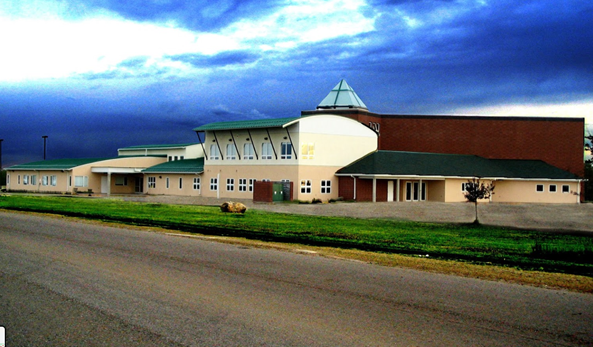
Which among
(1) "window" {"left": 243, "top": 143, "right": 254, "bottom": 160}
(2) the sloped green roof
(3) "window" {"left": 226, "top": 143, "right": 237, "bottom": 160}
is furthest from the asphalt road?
(2) the sloped green roof

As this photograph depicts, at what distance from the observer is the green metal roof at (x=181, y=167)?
58562mm

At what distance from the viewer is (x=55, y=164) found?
6988 centimetres

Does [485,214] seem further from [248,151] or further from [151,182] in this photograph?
[151,182]

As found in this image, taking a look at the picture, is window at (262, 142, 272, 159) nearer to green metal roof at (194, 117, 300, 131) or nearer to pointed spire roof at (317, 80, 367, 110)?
green metal roof at (194, 117, 300, 131)

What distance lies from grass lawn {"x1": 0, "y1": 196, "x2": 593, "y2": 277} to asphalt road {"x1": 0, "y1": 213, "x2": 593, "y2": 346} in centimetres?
370

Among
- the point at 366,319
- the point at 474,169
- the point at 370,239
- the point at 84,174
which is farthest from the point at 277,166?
the point at 366,319

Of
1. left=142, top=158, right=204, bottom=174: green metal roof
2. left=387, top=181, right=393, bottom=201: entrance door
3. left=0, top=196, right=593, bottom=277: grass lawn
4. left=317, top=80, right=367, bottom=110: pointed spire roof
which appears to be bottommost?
left=0, top=196, right=593, bottom=277: grass lawn

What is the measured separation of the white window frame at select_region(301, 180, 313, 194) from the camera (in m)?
50.3

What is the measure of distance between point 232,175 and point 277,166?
570cm

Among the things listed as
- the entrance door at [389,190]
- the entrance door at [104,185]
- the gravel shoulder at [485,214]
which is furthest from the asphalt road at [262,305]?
the entrance door at [104,185]

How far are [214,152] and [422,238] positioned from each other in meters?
39.0

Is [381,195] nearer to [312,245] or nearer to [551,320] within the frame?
[312,245]

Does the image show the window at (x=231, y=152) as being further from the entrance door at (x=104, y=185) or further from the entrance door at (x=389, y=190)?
the entrance door at (x=104, y=185)

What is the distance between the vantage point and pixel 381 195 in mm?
50812
